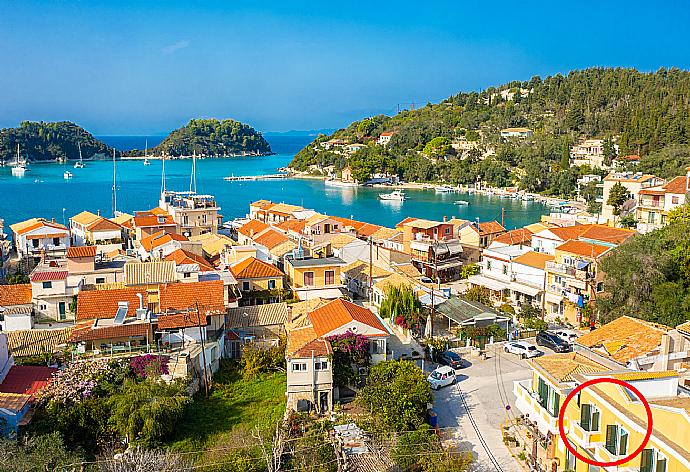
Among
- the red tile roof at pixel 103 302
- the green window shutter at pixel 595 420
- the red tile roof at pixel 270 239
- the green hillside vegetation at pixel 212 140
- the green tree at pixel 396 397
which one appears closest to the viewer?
the green window shutter at pixel 595 420

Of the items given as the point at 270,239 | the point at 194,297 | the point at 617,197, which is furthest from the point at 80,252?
the point at 617,197

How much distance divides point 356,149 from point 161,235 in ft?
198

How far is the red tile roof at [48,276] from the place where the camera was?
53.0 feet

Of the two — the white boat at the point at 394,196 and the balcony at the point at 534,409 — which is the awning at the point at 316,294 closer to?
the balcony at the point at 534,409

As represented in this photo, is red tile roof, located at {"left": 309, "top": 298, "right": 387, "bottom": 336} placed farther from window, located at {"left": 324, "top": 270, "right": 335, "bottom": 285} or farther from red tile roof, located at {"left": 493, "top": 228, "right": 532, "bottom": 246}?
red tile roof, located at {"left": 493, "top": 228, "right": 532, "bottom": 246}

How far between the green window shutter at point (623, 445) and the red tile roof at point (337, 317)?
639cm

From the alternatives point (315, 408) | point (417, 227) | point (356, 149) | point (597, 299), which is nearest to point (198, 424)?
point (315, 408)

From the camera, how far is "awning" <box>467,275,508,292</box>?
758 inches

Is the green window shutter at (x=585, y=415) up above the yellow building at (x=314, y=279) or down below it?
above

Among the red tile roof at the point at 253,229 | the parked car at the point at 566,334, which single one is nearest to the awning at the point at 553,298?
the parked car at the point at 566,334

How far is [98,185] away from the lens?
72.1 m

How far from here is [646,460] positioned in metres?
6.35

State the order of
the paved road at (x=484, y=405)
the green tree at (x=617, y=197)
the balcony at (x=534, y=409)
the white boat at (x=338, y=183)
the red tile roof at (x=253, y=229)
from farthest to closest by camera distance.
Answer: the white boat at (x=338, y=183) → the green tree at (x=617, y=197) → the red tile roof at (x=253, y=229) → the paved road at (x=484, y=405) → the balcony at (x=534, y=409)

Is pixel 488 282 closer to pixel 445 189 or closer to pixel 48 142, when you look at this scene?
pixel 445 189
